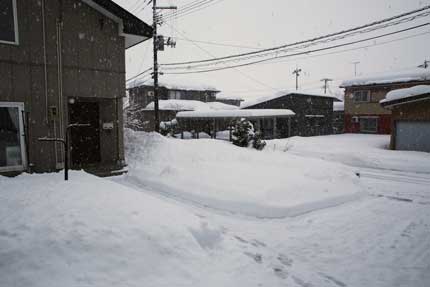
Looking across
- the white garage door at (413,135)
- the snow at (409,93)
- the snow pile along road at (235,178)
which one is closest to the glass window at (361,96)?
the snow at (409,93)

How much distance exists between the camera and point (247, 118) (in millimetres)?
24219

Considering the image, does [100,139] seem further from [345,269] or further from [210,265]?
[345,269]

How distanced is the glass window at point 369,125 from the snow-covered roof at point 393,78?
11.1ft

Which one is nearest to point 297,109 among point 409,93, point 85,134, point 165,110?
point 409,93

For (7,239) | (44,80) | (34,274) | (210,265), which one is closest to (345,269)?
(210,265)

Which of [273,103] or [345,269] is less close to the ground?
[273,103]

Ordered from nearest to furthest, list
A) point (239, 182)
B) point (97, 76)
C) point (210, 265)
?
point (210, 265) < point (239, 182) < point (97, 76)

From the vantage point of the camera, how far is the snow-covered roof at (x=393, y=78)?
24188 millimetres

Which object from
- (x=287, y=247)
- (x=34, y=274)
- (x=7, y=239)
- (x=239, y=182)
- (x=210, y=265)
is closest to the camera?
(x=34, y=274)

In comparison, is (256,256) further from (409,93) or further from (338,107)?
(338,107)

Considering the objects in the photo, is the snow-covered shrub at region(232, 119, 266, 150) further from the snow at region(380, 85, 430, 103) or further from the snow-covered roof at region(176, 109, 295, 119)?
the snow at region(380, 85, 430, 103)

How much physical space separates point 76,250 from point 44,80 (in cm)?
655

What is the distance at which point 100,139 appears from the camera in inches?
411

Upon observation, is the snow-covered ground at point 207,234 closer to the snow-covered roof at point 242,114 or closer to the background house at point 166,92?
the snow-covered roof at point 242,114
